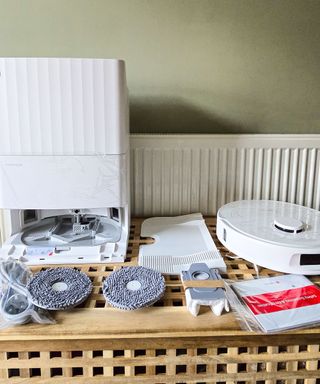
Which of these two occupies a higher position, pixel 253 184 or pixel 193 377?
pixel 253 184

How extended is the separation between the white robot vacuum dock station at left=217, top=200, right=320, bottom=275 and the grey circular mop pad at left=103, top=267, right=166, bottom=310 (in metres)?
0.25

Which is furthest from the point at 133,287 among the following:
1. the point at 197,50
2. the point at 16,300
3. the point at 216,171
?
the point at 197,50

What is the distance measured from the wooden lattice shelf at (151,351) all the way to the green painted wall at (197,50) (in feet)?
2.58

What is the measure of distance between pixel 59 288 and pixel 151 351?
0.82 feet

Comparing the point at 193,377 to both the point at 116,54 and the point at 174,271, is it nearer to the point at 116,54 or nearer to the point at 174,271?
the point at 174,271

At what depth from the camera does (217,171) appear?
1.36 metres

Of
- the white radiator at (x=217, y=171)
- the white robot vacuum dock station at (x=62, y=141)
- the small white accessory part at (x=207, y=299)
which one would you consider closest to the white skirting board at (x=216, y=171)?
→ the white radiator at (x=217, y=171)

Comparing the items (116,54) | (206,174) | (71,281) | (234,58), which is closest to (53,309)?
(71,281)

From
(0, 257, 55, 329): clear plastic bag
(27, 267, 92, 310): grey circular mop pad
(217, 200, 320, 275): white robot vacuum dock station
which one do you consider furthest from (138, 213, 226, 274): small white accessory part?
(0, 257, 55, 329): clear plastic bag

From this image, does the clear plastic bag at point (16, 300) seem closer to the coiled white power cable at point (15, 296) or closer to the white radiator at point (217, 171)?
the coiled white power cable at point (15, 296)

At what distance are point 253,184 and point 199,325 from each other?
0.75 m

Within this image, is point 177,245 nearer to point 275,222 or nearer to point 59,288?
point 275,222

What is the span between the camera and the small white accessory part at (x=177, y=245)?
3.21 ft

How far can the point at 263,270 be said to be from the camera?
0.98 metres
